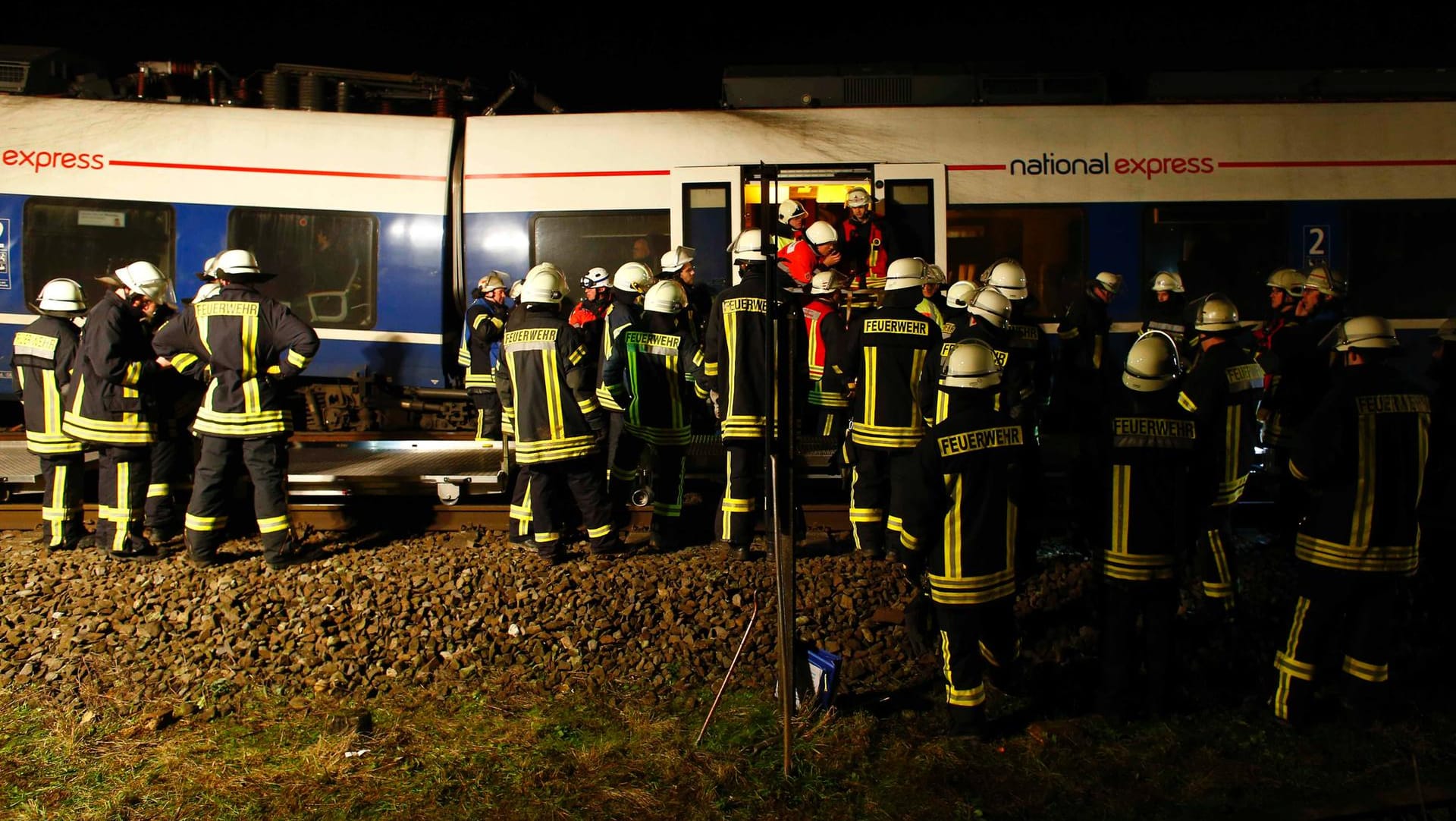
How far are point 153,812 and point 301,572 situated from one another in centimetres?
262

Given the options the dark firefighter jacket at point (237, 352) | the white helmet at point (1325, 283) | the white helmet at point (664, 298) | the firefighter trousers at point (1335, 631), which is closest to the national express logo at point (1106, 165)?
the white helmet at point (1325, 283)

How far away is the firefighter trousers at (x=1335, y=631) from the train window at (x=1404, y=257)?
19.2 feet

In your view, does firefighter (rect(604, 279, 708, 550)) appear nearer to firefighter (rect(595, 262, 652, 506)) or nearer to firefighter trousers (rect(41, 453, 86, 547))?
firefighter (rect(595, 262, 652, 506))

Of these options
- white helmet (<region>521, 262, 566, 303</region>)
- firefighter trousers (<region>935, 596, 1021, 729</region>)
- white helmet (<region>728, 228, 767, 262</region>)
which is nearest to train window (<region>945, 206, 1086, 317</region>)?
white helmet (<region>728, 228, 767, 262</region>)

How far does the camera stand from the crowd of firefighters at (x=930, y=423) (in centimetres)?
464

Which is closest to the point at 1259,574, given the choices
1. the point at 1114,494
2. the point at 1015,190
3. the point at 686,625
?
the point at 1114,494

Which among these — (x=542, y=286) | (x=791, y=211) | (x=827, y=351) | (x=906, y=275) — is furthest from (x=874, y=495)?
(x=791, y=211)

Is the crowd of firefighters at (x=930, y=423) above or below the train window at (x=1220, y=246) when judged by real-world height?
below

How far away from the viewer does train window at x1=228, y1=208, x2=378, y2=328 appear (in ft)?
32.9

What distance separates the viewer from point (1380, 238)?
9.62 metres

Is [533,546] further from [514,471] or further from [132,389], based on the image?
[132,389]

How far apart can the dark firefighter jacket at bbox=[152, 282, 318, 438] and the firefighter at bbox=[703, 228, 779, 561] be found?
2.49 m

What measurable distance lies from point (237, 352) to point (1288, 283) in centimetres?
696

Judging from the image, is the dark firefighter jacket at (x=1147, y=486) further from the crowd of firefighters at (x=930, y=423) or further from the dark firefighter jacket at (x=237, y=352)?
the dark firefighter jacket at (x=237, y=352)
